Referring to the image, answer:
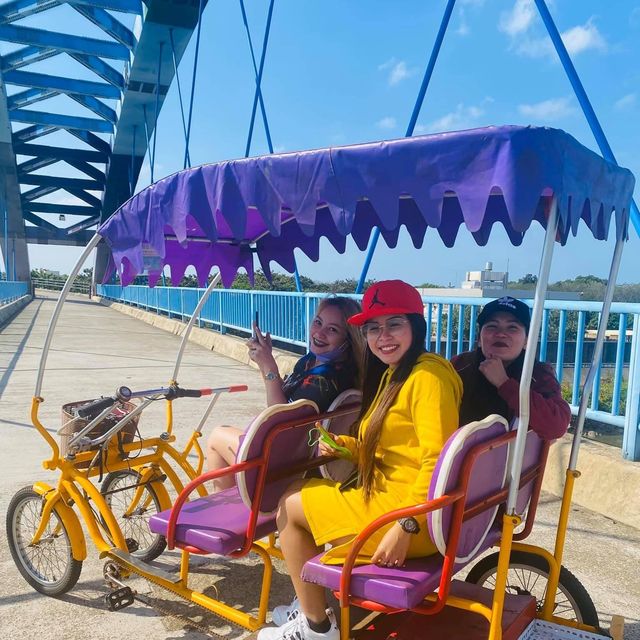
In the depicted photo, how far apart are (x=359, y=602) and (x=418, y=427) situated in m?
0.61

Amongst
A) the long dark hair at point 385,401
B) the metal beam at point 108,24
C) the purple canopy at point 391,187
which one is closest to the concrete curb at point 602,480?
the purple canopy at point 391,187

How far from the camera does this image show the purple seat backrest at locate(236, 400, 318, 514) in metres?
2.46

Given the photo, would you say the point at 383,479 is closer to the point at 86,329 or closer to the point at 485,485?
the point at 485,485

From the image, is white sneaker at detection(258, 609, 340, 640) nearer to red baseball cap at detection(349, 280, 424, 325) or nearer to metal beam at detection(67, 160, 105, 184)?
red baseball cap at detection(349, 280, 424, 325)

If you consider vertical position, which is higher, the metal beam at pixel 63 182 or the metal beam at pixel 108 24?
the metal beam at pixel 108 24

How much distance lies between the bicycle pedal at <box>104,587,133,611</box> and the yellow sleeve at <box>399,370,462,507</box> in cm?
146

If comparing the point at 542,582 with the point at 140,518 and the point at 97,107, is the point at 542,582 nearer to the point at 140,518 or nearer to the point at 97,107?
the point at 140,518

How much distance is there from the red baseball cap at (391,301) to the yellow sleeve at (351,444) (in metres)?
0.48

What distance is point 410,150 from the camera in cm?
194

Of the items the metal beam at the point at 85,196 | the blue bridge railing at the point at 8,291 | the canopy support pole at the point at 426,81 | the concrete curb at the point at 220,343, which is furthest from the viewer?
the metal beam at the point at 85,196

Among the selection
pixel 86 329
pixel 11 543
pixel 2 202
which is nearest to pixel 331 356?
pixel 11 543

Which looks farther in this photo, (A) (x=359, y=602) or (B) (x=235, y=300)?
(B) (x=235, y=300)

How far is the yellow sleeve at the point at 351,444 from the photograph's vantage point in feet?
8.11

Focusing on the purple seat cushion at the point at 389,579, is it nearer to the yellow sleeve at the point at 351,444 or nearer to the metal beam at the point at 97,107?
the yellow sleeve at the point at 351,444
